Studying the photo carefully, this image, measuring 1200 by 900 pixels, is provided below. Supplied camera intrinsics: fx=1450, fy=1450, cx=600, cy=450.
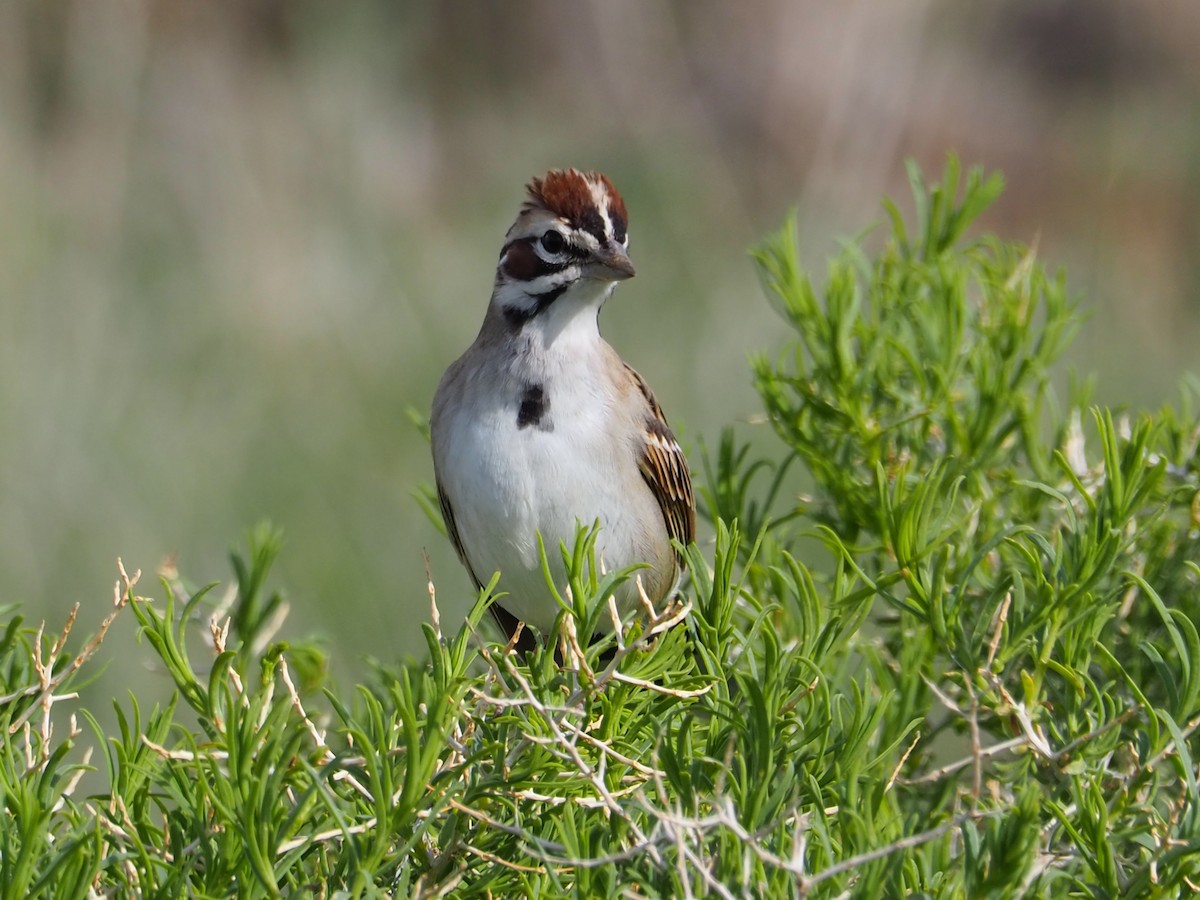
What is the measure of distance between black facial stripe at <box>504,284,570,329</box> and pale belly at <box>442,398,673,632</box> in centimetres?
18

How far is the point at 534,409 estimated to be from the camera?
2.33 metres

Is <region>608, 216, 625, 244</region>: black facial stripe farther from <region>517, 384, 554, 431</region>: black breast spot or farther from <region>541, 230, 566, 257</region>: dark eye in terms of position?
<region>517, 384, 554, 431</region>: black breast spot

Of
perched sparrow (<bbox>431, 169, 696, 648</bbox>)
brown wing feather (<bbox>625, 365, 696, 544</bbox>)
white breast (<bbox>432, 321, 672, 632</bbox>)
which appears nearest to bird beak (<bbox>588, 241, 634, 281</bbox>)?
perched sparrow (<bbox>431, 169, 696, 648</bbox>)

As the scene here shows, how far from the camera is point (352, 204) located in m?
5.96

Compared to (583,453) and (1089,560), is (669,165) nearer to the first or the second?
(583,453)

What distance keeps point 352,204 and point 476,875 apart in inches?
199

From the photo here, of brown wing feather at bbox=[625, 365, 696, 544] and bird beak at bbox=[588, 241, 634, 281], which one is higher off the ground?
bird beak at bbox=[588, 241, 634, 281]

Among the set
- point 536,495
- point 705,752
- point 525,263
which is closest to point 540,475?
point 536,495

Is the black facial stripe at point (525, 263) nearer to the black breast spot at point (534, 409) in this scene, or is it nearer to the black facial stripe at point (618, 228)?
the black facial stripe at point (618, 228)

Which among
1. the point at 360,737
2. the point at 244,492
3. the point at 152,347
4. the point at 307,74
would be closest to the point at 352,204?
the point at 307,74

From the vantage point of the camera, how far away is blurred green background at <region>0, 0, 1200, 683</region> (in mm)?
4387

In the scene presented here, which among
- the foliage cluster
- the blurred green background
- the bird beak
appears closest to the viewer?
the foliage cluster

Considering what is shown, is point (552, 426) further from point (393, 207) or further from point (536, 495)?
point (393, 207)

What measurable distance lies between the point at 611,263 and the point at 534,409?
0.87ft
